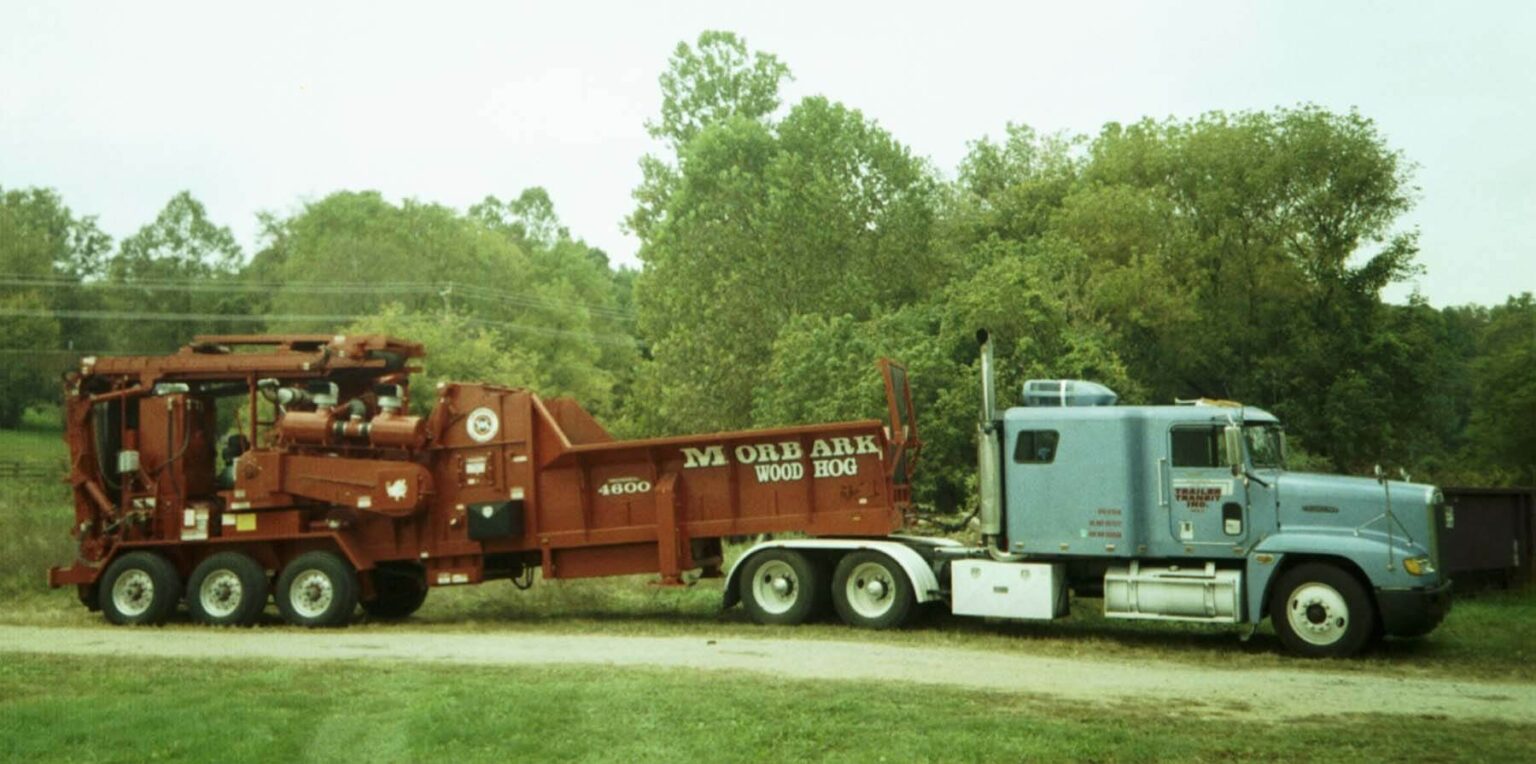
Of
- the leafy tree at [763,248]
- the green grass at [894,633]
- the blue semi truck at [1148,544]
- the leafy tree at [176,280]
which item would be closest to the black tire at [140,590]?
the green grass at [894,633]

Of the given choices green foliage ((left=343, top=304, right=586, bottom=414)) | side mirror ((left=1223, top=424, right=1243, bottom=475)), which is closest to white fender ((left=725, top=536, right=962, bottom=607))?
side mirror ((left=1223, top=424, right=1243, bottom=475))

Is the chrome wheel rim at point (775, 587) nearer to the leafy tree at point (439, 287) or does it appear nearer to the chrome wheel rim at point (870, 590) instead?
the chrome wheel rim at point (870, 590)

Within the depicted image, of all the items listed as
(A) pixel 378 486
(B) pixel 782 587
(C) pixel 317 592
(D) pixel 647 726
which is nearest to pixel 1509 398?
(B) pixel 782 587

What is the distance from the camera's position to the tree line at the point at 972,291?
39.6 m

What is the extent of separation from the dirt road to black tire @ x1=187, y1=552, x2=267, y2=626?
2.14 ft

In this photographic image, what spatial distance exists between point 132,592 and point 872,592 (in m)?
10.1

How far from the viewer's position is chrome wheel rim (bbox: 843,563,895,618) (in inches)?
734

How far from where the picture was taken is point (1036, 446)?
719 inches

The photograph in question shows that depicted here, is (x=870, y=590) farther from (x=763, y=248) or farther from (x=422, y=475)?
(x=763, y=248)

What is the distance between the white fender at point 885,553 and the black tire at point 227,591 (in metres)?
6.32

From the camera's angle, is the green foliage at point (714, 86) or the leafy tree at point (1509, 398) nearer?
the leafy tree at point (1509, 398)

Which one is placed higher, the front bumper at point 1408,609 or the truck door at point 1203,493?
the truck door at point 1203,493

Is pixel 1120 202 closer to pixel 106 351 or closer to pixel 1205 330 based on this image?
pixel 1205 330

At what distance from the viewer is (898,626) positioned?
60.8ft
